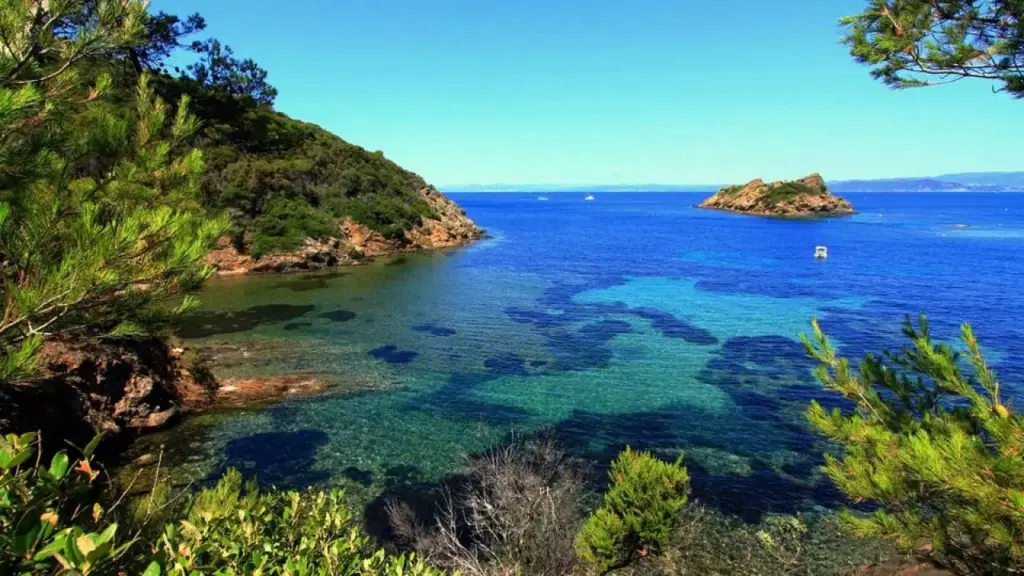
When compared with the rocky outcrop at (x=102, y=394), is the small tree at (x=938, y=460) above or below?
above

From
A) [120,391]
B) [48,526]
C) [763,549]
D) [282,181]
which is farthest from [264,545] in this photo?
[282,181]

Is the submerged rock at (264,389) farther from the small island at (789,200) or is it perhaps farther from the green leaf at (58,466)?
the small island at (789,200)

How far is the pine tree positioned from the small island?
14474 centimetres

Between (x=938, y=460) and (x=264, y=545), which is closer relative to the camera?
(x=264, y=545)

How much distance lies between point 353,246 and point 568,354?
34210 mm

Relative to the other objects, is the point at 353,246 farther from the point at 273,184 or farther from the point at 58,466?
the point at 58,466

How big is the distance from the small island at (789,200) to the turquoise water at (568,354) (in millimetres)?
78397

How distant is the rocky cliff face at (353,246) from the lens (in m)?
49.5

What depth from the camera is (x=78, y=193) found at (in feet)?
28.2

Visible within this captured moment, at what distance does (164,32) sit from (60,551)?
53.4 metres

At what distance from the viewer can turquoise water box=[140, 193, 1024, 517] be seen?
59.9 ft

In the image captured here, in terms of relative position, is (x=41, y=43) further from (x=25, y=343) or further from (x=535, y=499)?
(x=535, y=499)

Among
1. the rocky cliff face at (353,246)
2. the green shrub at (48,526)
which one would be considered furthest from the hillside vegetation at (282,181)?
the green shrub at (48,526)

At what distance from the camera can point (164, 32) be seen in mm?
44531
